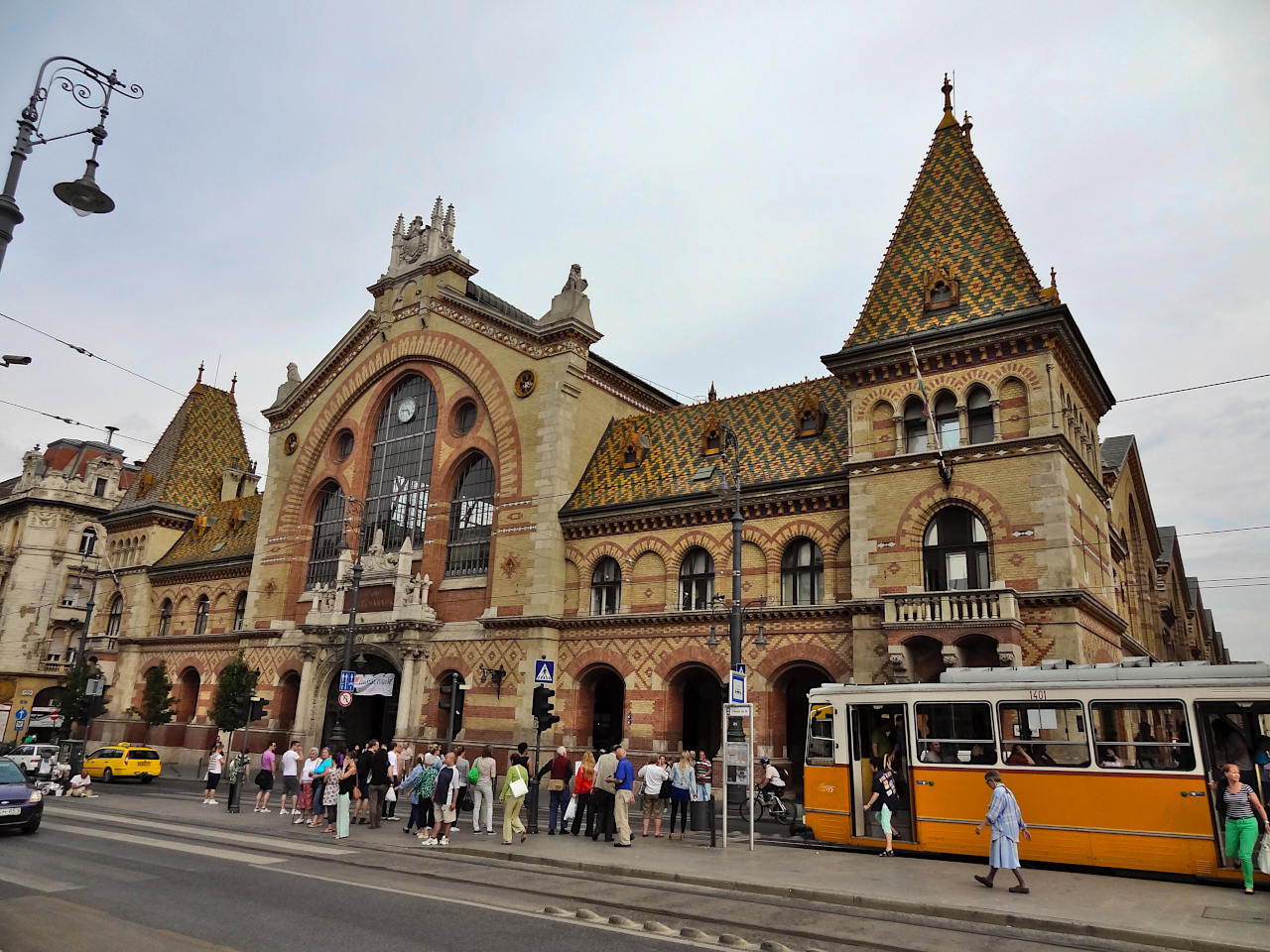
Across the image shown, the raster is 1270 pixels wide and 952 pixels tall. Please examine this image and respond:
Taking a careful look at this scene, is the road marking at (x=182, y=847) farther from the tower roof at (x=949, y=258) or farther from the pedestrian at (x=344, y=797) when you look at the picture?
the tower roof at (x=949, y=258)

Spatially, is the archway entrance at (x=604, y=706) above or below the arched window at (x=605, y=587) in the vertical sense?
below

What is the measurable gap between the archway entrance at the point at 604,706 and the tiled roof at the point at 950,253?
14.2 metres

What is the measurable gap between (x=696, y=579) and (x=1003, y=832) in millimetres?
16279

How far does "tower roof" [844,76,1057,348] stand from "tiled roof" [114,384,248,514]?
Answer: 4052 cm

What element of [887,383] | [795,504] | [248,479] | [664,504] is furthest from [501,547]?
[248,479]

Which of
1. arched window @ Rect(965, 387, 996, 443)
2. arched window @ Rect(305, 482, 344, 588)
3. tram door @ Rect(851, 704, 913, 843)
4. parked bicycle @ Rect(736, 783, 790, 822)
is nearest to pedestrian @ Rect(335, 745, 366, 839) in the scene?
parked bicycle @ Rect(736, 783, 790, 822)

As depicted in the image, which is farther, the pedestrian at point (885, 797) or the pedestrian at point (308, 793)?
the pedestrian at point (308, 793)

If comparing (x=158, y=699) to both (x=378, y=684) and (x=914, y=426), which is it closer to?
(x=378, y=684)

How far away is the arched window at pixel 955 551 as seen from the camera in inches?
898

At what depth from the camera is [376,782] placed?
67.4 feet

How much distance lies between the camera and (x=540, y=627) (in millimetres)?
30219

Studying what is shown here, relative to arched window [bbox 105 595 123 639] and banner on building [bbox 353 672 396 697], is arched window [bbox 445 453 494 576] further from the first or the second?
arched window [bbox 105 595 123 639]

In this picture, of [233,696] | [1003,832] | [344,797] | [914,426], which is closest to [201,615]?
[233,696]

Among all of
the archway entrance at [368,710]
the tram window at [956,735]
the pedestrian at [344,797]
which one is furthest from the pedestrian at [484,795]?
the archway entrance at [368,710]
